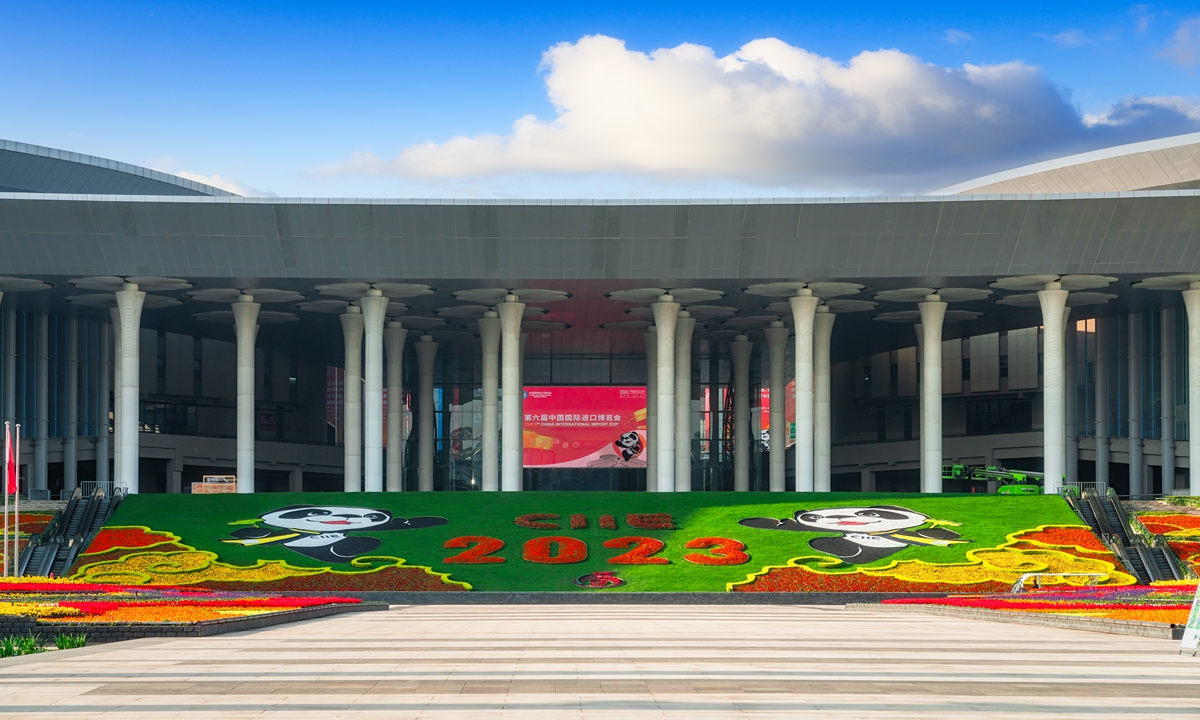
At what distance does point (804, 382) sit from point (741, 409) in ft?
63.5

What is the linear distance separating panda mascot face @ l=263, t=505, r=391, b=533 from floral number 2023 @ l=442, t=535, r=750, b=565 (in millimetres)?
4400

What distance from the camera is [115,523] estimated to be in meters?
43.4

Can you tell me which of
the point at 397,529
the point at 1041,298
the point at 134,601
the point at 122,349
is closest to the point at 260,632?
the point at 134,601

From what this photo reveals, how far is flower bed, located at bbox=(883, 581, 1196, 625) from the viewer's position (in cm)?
2355

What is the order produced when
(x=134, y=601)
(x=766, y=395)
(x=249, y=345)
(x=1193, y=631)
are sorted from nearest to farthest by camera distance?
(x=1193, y=631)
(x=134, y=601)
(x=249, y=345)
(x=766, y=395)

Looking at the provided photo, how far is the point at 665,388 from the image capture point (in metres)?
52.2

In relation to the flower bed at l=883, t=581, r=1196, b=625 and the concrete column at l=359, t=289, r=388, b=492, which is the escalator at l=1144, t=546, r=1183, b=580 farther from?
the concrete column at l=359, t=289, r=388, b=492

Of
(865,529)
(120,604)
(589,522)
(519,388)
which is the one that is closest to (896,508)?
(865,529)

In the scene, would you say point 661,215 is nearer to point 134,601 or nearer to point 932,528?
point 932,528

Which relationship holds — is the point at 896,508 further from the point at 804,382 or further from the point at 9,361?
the point at 9,361

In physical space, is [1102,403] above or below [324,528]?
above

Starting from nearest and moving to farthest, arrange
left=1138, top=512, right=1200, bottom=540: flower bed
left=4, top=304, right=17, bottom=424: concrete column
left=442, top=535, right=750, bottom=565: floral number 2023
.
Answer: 1. left=442, top=535, right=750, bottom=565: floral number 2023
2. left=1138, top=512, right=1200, bottom=540: flower bed
3. left=4, top=304, right=17, bottom=424: concrete column

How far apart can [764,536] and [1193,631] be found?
80.2 ft

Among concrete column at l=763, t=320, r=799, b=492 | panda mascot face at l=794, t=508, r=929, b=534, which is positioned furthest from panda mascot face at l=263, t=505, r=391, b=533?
concrete column at l=763, t=320, r=799, b=492
